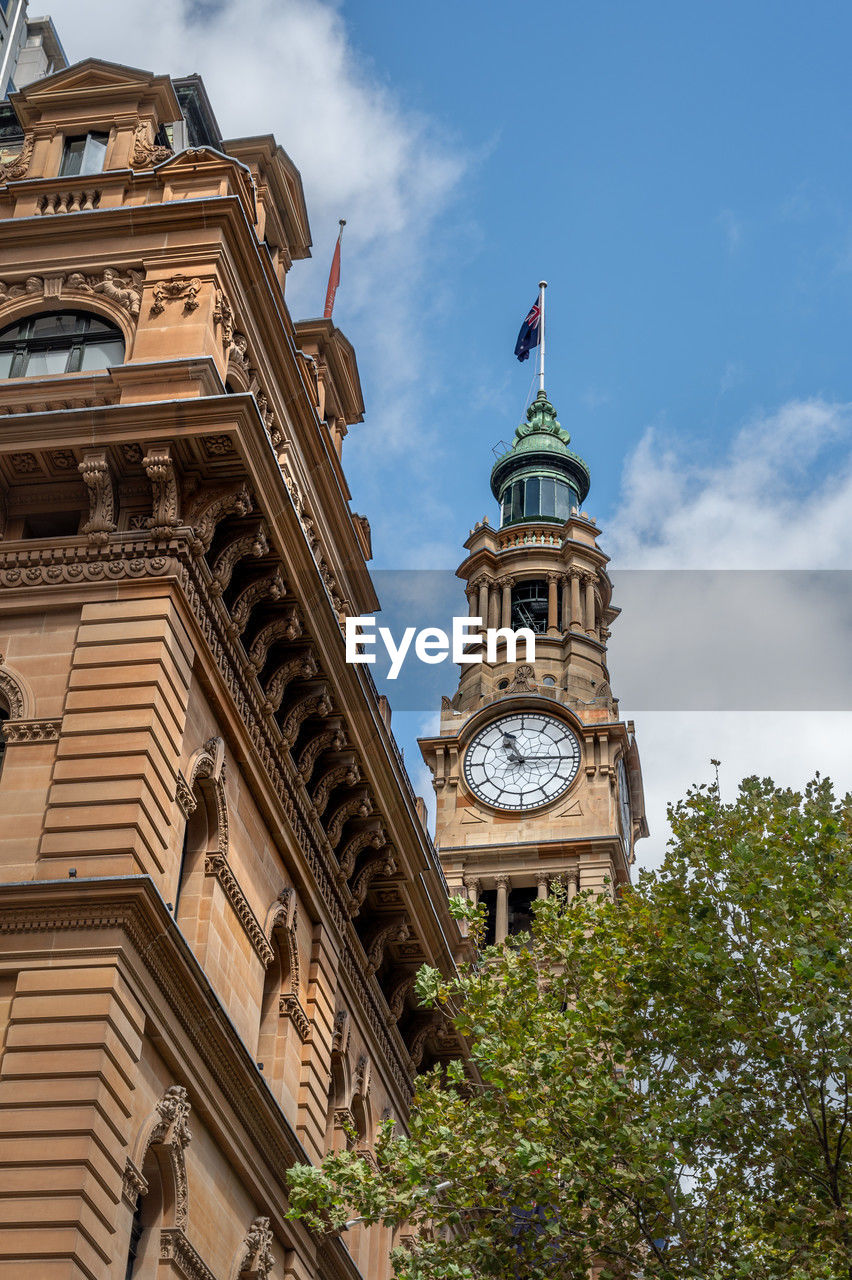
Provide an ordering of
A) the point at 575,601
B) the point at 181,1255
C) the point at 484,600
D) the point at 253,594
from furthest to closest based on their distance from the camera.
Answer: the point at 484,600
the point at 575,601
the point at 253,594
the point at 181,1255

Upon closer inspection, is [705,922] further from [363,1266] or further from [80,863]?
[363,1266]

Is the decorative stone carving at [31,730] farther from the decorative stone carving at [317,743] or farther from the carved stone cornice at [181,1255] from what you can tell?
the decorative stone carving at [317,743]

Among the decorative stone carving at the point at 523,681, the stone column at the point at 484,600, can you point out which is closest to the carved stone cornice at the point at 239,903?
the decorative stone carving at the point at 523,681

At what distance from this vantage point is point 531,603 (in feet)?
272

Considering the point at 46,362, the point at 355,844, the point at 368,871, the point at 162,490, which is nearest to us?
the point at 162,490

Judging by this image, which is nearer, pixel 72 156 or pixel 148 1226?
pixel 148 1226

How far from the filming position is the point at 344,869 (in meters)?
33.6

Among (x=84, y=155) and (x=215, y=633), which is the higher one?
(x=84, y=155)

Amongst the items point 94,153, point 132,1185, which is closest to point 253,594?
point 94,153

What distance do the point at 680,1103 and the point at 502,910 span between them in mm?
44942

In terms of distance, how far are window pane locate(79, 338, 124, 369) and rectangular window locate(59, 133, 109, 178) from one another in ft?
13.6

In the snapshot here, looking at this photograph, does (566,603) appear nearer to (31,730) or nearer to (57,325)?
→ (57,325)

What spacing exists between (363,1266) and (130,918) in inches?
623

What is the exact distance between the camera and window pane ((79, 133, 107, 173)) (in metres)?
32.0
